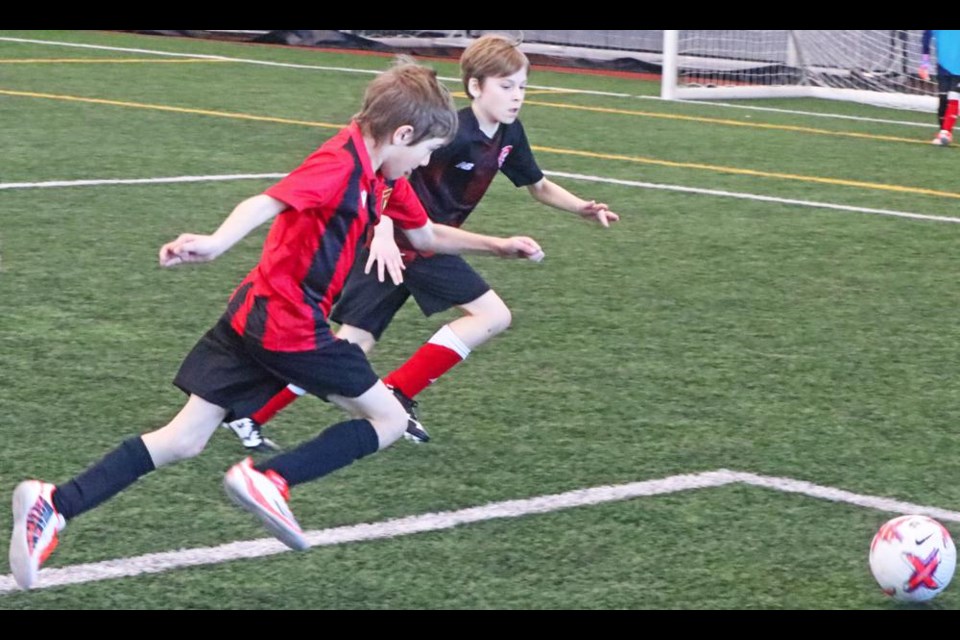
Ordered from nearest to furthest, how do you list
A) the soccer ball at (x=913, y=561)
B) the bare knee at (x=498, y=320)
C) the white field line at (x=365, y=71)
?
1. the soccer ball at (x=913, y=561)
2. the bare knee at (x=498, y=320)
3. the white field line at (x=365, y=71)

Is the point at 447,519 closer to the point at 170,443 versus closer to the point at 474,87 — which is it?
the point at 170,443

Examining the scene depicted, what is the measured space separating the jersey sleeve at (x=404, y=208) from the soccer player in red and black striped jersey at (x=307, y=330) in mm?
411

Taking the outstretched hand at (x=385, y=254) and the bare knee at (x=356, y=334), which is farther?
the bare knee at (x=356, y=334)

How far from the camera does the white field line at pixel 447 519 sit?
3.82 meters

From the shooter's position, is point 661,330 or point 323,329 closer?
point 323,329

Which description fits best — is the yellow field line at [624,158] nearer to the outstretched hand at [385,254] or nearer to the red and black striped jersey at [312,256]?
the outstretched hand at [385,254]

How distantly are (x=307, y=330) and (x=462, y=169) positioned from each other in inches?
64.0

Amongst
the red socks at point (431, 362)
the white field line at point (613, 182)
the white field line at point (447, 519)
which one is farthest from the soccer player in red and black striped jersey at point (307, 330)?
the white field line at point (613, 182)

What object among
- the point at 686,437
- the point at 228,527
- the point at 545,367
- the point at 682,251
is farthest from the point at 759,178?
the point at 228,527

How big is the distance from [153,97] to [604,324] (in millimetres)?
8586

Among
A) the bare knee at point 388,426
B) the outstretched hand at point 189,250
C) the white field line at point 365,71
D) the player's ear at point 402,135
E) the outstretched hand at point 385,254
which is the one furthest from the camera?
the white field line at point 365,71

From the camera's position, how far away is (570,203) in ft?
17.7

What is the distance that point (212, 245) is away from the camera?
3.53 m

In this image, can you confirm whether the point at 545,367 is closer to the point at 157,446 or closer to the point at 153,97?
the point at 157,446
